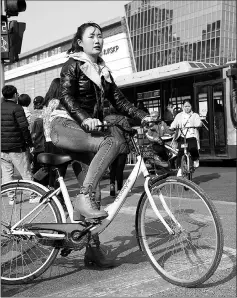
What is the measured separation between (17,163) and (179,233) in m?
4.12

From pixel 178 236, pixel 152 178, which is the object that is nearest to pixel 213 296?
pixel 178 236

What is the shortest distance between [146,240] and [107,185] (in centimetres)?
696

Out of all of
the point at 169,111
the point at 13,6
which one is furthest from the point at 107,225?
the point at 169,111

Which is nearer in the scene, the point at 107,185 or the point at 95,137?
the point at 95,137

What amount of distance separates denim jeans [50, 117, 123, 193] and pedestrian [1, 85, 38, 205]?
10.9 ft

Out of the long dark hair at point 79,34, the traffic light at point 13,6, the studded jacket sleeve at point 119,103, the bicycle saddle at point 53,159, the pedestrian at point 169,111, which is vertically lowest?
the bicycle saddle at point 53,159

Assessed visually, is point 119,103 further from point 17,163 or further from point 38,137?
point 38,137

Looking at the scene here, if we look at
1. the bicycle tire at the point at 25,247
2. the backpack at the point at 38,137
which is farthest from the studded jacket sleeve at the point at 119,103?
the backpack at the point at 38,137

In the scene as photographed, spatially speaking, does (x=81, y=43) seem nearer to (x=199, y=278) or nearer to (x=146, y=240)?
(x=146, y=240)

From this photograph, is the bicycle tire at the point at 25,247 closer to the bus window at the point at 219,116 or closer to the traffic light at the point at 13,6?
the traffic light at the point at 13,6

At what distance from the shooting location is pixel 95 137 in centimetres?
355

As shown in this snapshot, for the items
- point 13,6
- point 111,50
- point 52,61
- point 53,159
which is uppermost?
point 111,50

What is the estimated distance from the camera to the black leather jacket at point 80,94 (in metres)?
3.54

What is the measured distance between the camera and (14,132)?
6.93 metres
